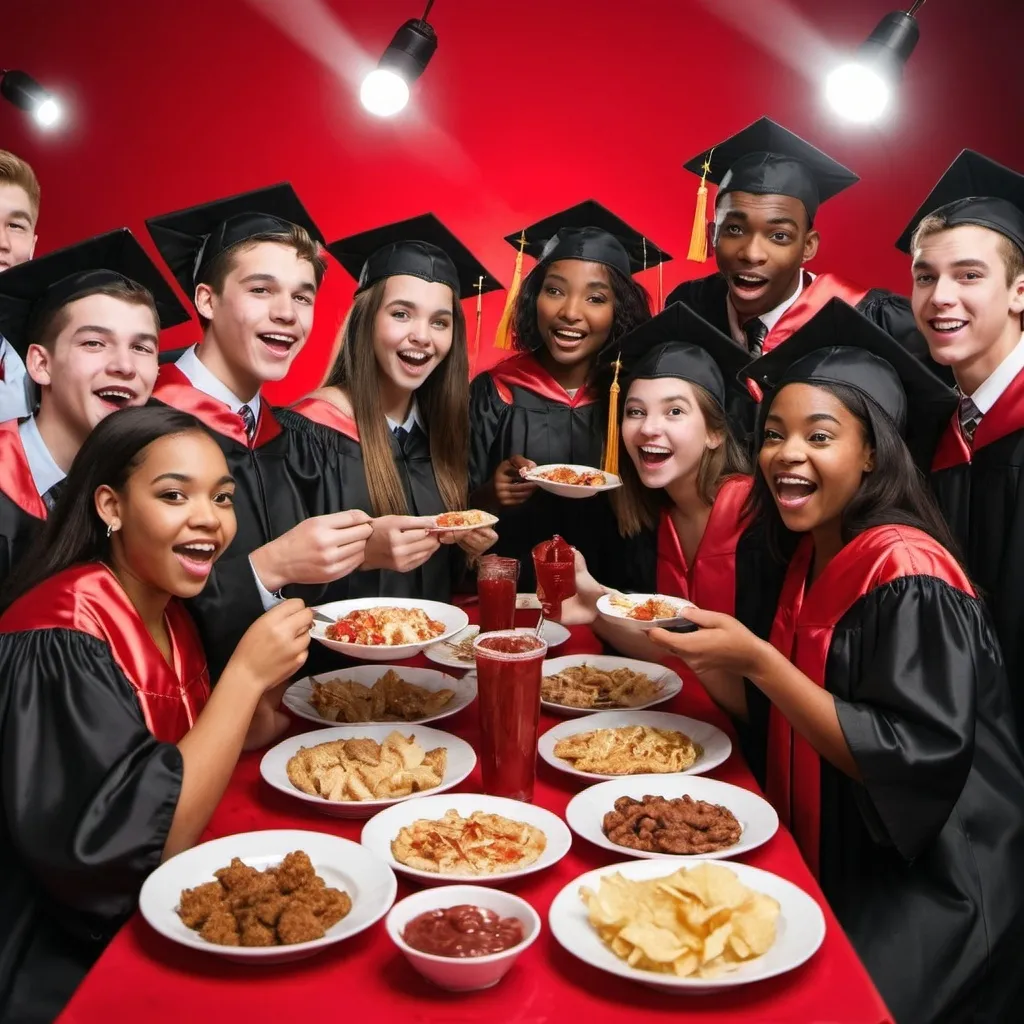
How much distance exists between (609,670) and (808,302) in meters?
2.17

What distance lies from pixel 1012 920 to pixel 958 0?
18.4 feet

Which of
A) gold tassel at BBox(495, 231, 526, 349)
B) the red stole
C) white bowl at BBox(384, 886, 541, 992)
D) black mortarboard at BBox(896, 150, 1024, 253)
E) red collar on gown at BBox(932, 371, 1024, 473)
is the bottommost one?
white bowl at BBox(384, 886, 541, 992)

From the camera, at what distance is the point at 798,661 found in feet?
8.10

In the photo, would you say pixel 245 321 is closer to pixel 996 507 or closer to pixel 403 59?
pixel 996 507

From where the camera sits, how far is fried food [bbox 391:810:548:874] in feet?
5.70

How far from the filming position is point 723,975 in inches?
57.7

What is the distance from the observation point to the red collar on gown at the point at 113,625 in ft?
6.58

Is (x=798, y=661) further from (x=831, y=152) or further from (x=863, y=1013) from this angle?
(x=831, y=152)

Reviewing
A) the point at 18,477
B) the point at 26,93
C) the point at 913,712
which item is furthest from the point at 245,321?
the point at 26,93

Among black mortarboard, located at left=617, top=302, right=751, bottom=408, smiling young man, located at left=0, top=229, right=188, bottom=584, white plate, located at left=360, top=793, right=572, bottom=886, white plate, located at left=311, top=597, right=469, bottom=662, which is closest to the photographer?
white plate, located at left=360, top=793, right=572, bottom=886

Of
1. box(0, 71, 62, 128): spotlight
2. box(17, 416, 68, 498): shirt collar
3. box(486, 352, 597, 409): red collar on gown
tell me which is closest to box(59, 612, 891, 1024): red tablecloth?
box(17, 416, 68, 498): shirt collar

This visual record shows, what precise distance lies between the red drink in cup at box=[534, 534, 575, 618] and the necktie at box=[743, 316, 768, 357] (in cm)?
173

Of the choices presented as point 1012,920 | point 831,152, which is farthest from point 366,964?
point 831,152

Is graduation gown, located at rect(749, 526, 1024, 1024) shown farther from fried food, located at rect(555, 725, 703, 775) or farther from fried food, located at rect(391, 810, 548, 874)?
fried food, located at rect(391, 810, 548, 874)
